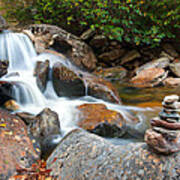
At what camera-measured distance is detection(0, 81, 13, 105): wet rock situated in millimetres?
4116

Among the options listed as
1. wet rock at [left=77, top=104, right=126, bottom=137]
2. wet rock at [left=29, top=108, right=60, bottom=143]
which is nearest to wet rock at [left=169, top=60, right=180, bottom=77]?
wet rock at [left=77, top=104, right=126, bottom=137]

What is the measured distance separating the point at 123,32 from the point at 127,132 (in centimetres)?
743

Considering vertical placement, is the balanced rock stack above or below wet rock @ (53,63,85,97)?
above

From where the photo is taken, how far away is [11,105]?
4188 millimetres

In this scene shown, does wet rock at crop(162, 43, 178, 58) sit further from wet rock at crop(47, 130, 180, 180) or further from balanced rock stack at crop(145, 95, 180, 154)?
balanced rock stack at crop(145, 95, 180, 154)

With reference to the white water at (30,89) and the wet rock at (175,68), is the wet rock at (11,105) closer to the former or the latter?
the white water at (30,89)

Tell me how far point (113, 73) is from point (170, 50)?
14.0 ft

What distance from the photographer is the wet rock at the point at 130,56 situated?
416 inches

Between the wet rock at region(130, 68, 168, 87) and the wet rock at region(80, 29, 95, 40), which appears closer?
the wet rock at region(130, 68, 168, 87)

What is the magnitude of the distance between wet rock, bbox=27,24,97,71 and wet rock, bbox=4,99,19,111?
4268 mm

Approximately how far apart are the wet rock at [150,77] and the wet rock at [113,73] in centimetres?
112

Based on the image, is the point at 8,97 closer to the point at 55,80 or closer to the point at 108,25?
the point at 55,80

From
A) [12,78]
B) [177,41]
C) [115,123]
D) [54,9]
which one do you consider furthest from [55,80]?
[177,41]

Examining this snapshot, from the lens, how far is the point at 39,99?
5000mm
